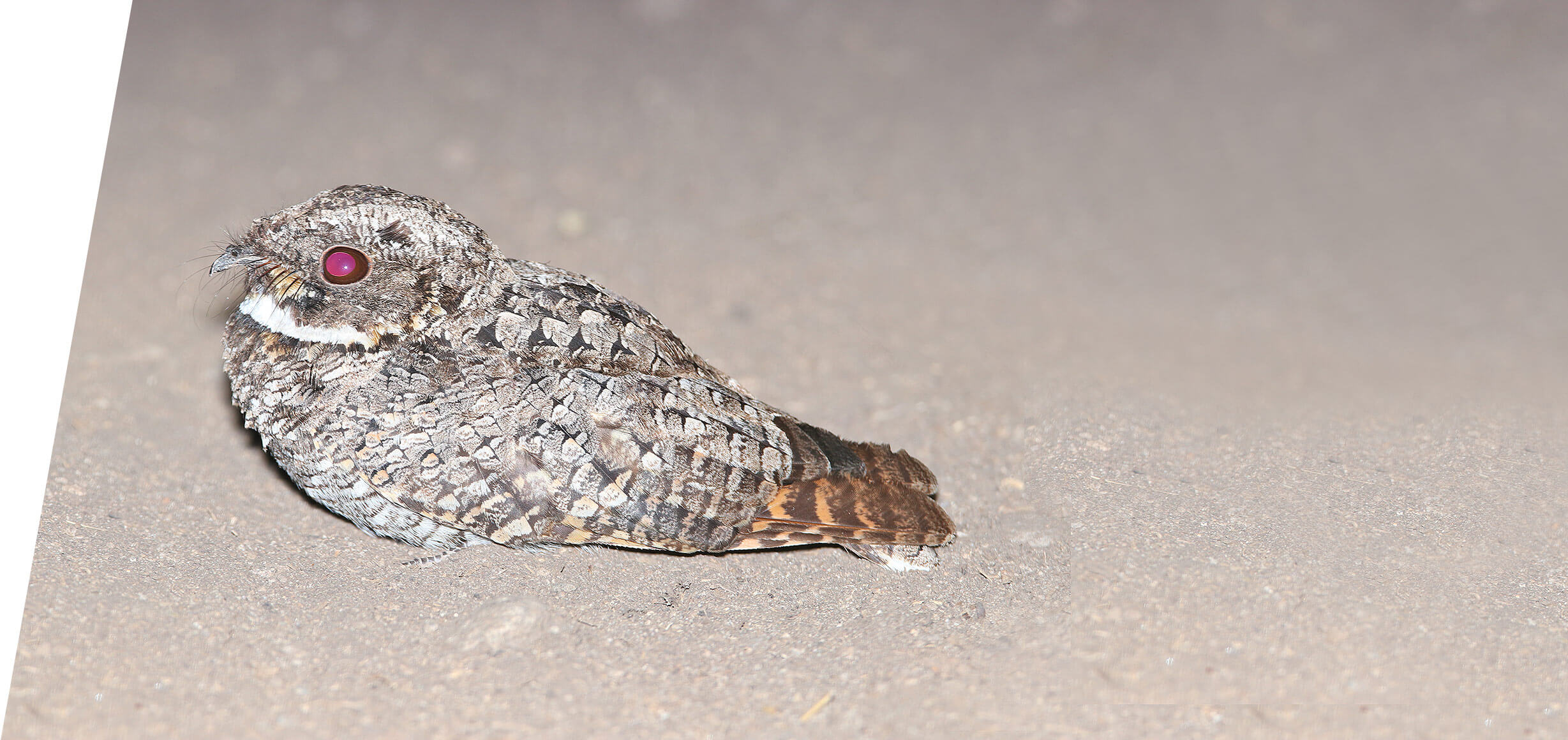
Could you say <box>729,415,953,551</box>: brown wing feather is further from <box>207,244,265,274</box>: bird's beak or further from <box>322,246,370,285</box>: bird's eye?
<box>207,244,265,274</box>: bird's beak

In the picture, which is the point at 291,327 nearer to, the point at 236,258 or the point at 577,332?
the point at 236,258

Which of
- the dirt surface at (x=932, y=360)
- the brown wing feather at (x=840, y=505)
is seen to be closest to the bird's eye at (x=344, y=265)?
the dirt surface at (x=932, y=360)

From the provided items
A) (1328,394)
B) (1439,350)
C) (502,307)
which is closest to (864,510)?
(502,307)

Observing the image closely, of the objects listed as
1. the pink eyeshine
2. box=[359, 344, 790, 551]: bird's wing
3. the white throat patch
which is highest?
the pink eyeshine

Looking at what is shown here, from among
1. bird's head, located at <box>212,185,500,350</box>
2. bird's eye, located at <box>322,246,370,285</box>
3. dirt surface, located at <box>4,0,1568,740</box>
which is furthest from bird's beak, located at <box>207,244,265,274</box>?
dirt surface, located at <box>4,0,1568,740</box>

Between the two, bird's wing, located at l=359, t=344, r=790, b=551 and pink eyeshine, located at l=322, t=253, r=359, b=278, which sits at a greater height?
pink eyeshine, located at l=322, t=253, r=359, b=278

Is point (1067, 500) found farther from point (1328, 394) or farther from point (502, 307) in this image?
point (502, 307)

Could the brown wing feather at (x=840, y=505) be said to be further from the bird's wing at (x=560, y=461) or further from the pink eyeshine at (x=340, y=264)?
the pink eyeshine at (x=340, y=264)
